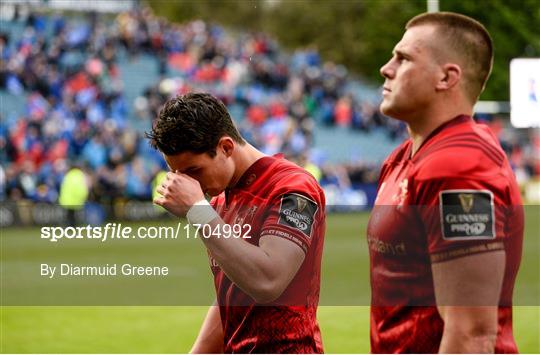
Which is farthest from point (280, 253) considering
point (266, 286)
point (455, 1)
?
point (455, 1)

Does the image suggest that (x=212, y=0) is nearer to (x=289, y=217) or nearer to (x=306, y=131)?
(x=306, y=131)

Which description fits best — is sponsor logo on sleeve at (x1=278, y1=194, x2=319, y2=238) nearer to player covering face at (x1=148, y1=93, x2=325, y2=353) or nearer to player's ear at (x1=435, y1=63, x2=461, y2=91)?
player covering face at (x1=148, y1=93, x2=325, y2=353)

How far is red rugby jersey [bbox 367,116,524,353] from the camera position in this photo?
220 centimetres

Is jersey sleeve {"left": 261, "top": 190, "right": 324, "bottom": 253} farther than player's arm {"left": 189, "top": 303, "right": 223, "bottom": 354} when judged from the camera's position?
No

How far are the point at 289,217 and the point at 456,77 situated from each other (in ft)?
2.15

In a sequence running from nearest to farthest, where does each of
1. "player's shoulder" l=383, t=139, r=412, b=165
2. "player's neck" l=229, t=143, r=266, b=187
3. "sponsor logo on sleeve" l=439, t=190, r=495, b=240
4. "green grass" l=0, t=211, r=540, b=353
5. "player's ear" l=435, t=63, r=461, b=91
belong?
"sponsor logo on sleeve" l=439, t=190, r=495, b=240 < "player's ear" l=435, t=63, r=461, b=91 < "player's shoulder" l=383, t=139, r=412, b=165 < "player's neck" l=229, t=143, r=266, b=187 < "green grass" l=0, t=211, r=540, b=353

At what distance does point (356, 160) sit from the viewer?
29.6 metres

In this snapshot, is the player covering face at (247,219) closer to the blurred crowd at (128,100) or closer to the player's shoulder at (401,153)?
the player's shoulder at (401,153)

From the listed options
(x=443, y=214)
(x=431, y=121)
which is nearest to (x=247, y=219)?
(x=431, y=121)

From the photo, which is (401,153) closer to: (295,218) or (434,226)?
(295,218)

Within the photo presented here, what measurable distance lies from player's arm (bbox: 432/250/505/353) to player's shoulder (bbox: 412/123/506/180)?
0.20 meters

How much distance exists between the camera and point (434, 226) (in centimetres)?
227

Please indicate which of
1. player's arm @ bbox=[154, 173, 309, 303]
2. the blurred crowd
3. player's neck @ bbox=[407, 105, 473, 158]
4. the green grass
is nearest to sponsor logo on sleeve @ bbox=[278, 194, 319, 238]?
player's arm @ bbox=[154, 173, 309, 303]

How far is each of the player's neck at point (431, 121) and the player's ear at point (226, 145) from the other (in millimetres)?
588
